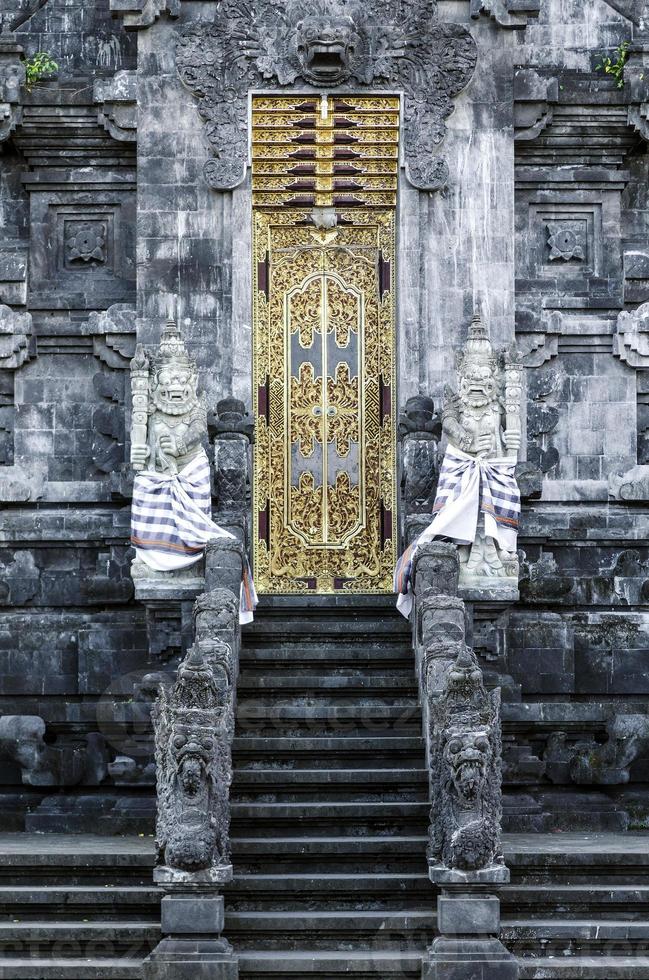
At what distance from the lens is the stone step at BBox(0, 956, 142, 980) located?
1443 centimetres

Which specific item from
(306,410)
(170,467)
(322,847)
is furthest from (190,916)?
(306,410)

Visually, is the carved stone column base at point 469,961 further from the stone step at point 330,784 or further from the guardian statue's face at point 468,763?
the stone step at point 330,784

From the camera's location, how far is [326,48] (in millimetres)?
19828

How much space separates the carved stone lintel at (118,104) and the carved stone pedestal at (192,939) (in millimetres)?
8744

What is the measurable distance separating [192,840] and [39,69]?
9.54 m

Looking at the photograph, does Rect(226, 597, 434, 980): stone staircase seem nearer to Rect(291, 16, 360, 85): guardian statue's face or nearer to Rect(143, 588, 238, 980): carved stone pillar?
Rect(143, 588, 238, 980): carved stone pillar

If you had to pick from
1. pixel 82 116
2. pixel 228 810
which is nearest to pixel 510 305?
pixel 82 116

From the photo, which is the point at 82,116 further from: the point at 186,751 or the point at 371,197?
the point at 186,751

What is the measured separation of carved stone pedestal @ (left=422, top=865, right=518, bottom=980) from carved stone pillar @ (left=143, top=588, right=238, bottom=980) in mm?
1516

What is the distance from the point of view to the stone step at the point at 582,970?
47.8 feet

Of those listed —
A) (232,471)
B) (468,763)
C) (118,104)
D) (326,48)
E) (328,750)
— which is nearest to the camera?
(468,763)

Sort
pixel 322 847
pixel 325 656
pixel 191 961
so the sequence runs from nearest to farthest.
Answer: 1. pixel 191 961
2. pixel 322 847
3. pixel 325 656

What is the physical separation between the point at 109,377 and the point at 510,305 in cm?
420

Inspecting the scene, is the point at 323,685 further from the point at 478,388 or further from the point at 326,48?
the point at 326,48
